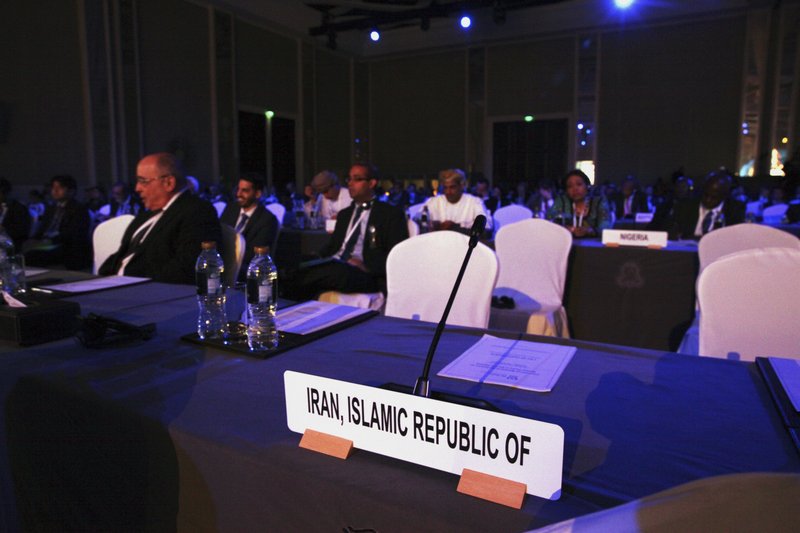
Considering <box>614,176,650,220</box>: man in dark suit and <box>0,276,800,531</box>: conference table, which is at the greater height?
<box>614,176,650,220</box>: man in dark suit

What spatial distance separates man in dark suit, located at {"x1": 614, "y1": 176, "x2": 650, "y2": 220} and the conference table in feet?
26.0

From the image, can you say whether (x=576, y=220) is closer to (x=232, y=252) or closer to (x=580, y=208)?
(x=580, y=208)

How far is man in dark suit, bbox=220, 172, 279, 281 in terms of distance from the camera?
4.30 m

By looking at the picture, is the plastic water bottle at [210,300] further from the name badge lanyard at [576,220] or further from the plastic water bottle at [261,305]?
the name badge lanyard at [576,220]

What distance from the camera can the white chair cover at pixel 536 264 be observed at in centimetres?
335

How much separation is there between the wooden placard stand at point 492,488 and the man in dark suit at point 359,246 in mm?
2673

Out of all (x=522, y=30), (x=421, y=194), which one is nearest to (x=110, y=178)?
(x=421, y=194)

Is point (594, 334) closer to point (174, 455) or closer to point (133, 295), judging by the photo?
point (133, 295)

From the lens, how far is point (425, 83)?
1443 centimetres

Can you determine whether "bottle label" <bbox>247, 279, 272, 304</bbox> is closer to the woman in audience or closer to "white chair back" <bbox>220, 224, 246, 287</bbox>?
"white chair back" <bbox>220, 224, 246, 287</bbox>

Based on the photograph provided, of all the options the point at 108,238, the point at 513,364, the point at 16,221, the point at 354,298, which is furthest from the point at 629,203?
the point at 513,364

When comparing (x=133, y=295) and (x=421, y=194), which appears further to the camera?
(x=421, y=194)

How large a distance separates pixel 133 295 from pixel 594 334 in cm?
280

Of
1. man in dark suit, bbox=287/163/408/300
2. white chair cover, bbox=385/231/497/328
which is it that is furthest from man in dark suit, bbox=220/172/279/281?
white chair cover, bbox=385/231/497/328
